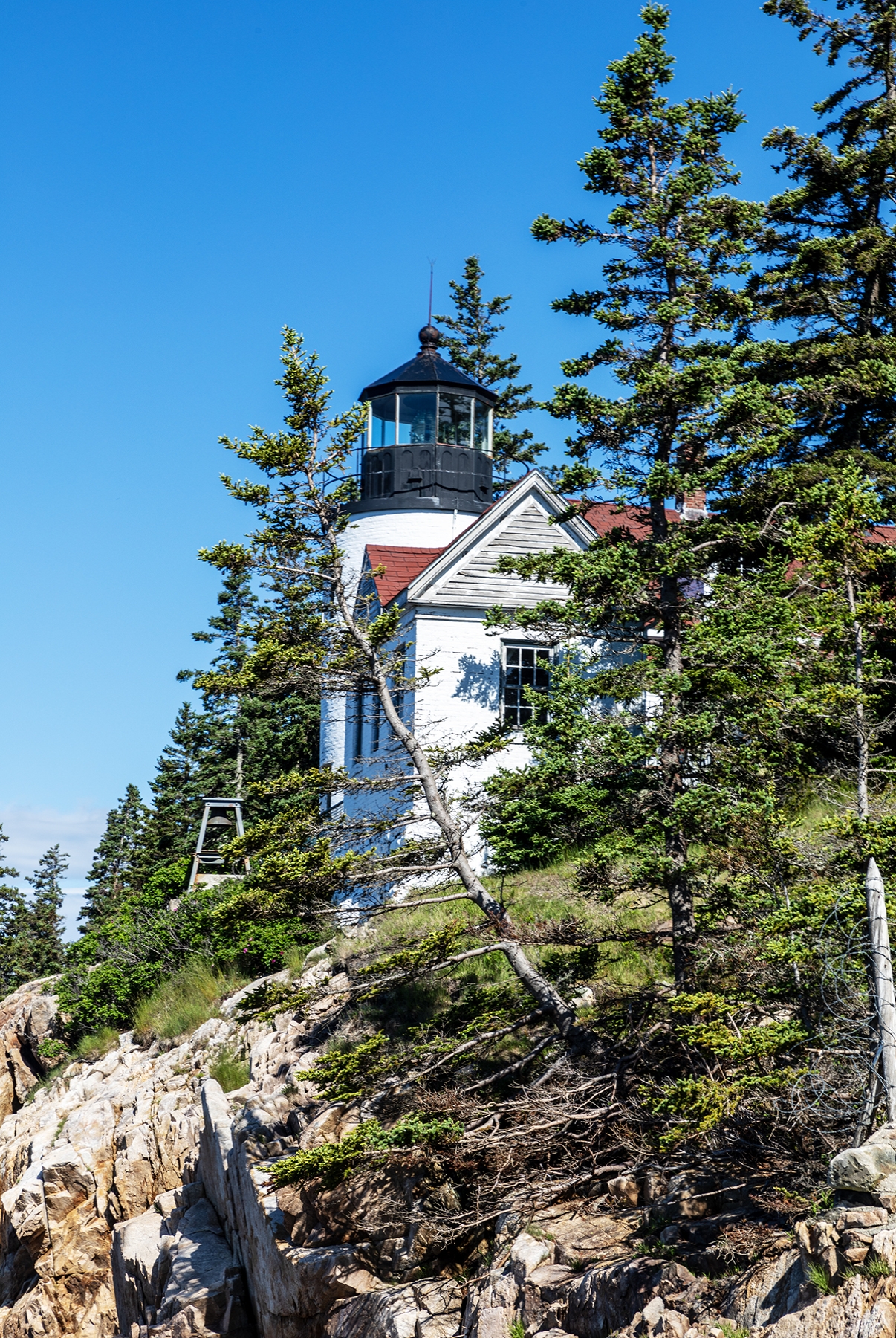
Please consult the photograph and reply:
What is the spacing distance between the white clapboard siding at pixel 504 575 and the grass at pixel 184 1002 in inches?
304

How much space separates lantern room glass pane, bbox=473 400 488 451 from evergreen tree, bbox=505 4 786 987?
1456 cm

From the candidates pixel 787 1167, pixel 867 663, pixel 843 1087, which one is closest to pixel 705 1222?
pixel 787 1167

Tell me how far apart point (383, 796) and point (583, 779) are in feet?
34.4

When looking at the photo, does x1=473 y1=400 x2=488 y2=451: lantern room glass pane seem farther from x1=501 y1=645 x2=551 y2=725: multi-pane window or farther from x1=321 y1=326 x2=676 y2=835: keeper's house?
x1=501 y1=645 x2=551 y2=725: multi-pane window

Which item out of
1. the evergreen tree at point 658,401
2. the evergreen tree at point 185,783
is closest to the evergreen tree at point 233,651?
the evergreen tree at point 185,783

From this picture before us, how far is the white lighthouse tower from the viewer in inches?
1081

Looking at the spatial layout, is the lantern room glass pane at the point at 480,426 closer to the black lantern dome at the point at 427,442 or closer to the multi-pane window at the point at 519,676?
the black lantern dome at the point at 427,442

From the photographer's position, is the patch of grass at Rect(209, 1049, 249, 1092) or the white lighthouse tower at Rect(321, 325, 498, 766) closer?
the patch of grass at Rect(209, 1049, 249, 1092)

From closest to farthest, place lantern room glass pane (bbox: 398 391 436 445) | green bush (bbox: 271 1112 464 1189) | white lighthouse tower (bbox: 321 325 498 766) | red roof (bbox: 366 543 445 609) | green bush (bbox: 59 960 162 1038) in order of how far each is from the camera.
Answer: green bush (bbox: 271 1112 464 1189) < green bush (bbox: 59 960 162 1038) < red roof (bbox: 366 543 445 609) < white lighthouse tower (bbox: 321 325 498 766) < lantern room glass pane (bbox: 398 391 436 445)

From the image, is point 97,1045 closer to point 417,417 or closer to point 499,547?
point 499,547

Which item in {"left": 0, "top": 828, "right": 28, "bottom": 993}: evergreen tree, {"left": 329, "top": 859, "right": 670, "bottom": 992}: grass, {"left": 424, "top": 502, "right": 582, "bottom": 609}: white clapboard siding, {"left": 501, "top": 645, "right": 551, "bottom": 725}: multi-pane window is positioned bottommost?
{"left": 0, "top": 828, "right": 28, "bottom": 993}: evergreen tree

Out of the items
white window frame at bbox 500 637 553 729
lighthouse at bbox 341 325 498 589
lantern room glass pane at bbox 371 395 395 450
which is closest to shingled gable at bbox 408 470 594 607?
white window frame at bbox 500 637 553 729

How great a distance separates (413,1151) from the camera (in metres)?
11.7

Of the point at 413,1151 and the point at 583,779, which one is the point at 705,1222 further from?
the point at 583,779
